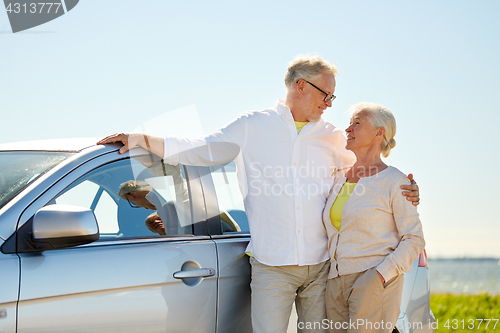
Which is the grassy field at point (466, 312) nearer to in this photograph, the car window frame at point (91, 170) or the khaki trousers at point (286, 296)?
the khaki trousers at point (286, 296)

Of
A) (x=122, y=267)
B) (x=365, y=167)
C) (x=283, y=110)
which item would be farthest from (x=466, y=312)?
(x=122, y=267)

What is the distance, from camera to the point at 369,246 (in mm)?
2842

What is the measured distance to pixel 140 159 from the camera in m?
2.71

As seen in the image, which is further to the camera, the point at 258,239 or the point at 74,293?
the point at 258,239

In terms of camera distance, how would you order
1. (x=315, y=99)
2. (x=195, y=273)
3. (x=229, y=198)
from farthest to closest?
(x=315, y=99), (x=229, y=198), (x=195, y=273)

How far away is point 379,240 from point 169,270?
1174 millimetres

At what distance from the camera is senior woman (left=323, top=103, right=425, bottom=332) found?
9.00ft

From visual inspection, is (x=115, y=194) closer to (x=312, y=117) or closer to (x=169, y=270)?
(x=169, y=270)

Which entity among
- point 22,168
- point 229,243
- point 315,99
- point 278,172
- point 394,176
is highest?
point 315,99

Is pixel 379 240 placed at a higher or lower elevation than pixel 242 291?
higher

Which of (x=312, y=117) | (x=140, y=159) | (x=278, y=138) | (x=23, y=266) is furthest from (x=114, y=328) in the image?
(x=312, y=117)

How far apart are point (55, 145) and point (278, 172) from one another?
1.22 metres

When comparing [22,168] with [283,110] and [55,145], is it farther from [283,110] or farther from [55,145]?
[283,110]

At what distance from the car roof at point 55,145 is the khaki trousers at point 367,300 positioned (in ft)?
4.79
